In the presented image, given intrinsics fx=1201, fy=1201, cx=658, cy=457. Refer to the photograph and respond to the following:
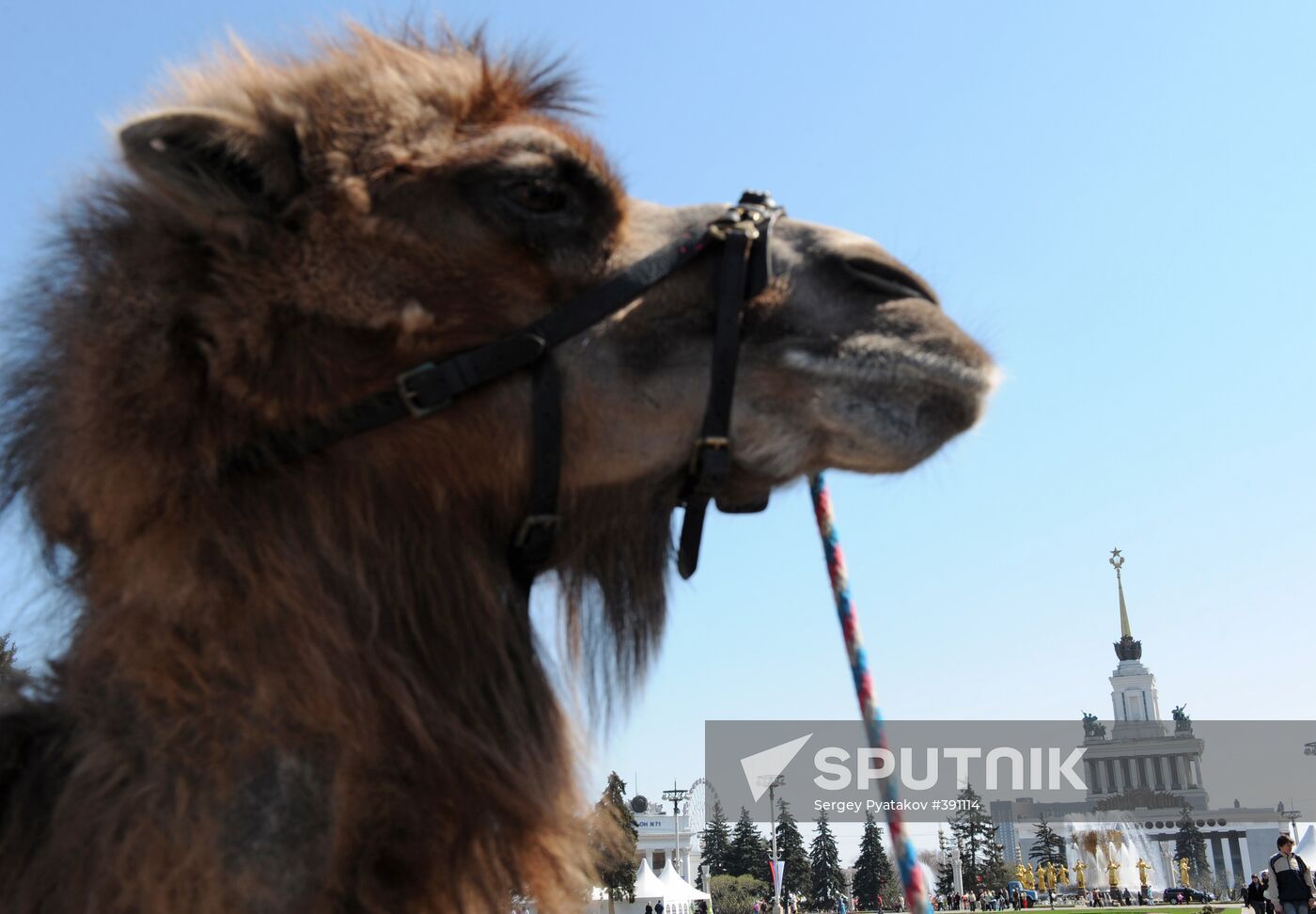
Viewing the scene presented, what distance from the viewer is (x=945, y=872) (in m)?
102

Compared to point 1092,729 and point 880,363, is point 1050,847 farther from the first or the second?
point 880,363

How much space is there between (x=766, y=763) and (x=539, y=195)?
10070cm

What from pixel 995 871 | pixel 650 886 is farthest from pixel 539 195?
pixel 995 871

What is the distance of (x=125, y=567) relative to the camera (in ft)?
7.30

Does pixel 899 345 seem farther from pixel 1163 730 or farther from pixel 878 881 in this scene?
pixel 1163 730

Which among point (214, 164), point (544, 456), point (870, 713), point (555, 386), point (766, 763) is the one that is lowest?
point (870, 713)

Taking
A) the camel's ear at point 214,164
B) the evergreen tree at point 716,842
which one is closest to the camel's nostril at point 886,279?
the camel's ear at point 214,164

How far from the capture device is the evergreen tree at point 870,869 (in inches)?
4112

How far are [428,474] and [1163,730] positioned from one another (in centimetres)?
16132

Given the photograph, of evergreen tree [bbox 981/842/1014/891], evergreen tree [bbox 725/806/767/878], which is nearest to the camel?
evergreen tree [bbox 725/806/767/878]

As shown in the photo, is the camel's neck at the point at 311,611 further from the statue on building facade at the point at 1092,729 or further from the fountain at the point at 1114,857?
the statue on building facade at the point at 1092,729

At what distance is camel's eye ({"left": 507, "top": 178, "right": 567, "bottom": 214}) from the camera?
8.32 ft

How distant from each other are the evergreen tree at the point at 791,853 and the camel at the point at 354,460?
328 ft

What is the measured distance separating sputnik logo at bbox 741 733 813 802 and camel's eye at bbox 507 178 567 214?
311 feet
